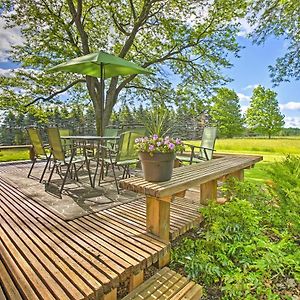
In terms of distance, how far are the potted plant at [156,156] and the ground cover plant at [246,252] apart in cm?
70

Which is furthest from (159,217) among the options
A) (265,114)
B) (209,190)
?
(265,114)

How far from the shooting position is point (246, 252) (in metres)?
2.00

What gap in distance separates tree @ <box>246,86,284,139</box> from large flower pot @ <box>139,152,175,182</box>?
22014 millimetres

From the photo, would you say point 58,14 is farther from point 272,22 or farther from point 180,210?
point 180,210

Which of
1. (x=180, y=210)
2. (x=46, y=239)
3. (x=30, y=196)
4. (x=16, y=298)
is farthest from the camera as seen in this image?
(x=30, y=196)

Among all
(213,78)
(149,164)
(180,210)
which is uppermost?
(213,78)

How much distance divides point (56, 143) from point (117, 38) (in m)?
6.73

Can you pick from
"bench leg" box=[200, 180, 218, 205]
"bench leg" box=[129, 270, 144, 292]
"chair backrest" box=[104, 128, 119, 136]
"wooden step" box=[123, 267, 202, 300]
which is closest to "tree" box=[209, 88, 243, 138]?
"chair backrest" box=[104, 128, 119, 136]

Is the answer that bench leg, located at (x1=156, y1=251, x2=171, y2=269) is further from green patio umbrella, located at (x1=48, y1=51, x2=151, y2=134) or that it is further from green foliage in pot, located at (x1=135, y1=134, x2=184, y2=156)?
green patio umbrella, located at (x1=48, y1=51, x2=151, y2=134)

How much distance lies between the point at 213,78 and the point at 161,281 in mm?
7651

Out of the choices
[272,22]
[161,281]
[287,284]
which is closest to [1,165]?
[161,281]

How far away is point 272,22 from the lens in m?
5.90

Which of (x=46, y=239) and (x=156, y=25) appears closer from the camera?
(x=46, y=239)

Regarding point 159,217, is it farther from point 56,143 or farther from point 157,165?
point 56,143
